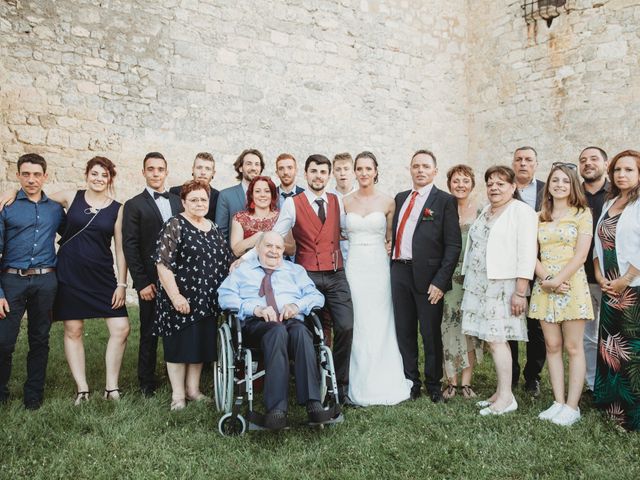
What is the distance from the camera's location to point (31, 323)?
3.89m

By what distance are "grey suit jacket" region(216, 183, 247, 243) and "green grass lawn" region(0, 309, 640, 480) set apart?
5.28 ft

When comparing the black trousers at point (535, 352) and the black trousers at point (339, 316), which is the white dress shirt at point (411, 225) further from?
the black trousers at point (535, 352)

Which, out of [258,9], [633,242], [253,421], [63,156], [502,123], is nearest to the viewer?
[253,421]

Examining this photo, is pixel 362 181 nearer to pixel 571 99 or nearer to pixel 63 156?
pixel 63 156

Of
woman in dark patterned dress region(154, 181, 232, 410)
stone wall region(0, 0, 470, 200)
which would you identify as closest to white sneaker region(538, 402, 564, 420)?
woman in dark patterned dress region(154, 181, 232, 410)

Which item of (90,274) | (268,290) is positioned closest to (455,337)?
Answer: (268,290)

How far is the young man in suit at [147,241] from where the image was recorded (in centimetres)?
420

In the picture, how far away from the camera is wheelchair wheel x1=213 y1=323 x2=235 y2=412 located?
3520 millimetres

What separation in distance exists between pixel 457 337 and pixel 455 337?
0.05ft

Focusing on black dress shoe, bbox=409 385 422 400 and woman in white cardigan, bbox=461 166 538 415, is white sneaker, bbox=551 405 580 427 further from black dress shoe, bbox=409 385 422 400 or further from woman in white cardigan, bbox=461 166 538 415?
black dress shoe, bbox=409 385 422 400

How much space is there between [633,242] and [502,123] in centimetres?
675

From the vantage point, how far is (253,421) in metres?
3.22

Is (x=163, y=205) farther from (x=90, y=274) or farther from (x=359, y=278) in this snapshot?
(x=359, y=278)

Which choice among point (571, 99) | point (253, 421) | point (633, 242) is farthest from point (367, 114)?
point (253, 421)
